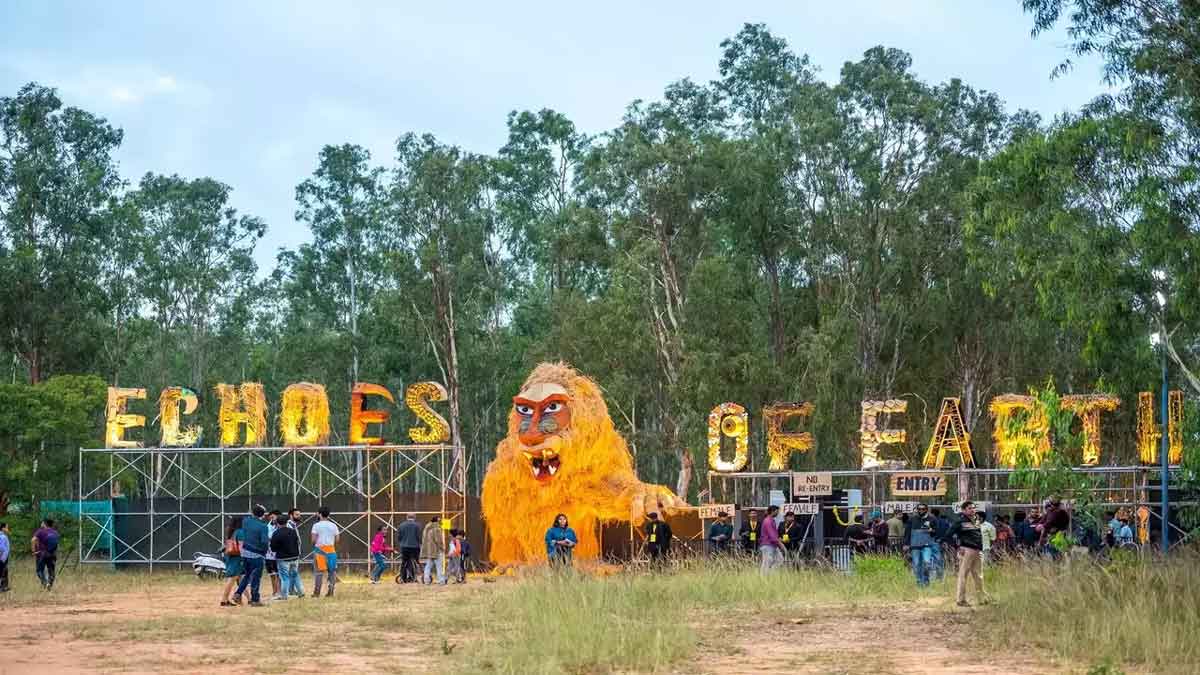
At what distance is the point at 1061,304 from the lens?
87.8 ft

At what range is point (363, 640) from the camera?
1809cm

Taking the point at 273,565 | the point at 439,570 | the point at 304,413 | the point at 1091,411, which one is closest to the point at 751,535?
the point at 439,570

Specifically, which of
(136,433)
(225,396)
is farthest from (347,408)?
(225,396)

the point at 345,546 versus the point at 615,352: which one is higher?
the point at 615,352

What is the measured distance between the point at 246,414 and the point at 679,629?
929 inches

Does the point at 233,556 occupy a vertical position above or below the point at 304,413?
below

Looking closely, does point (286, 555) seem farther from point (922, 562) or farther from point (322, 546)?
point (922, 562)

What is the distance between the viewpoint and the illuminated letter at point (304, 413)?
37.3m

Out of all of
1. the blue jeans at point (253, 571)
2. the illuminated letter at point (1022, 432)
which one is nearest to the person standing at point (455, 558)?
the blue jeans at point (253, 571)

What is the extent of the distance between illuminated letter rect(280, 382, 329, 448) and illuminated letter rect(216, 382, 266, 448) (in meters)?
1.14

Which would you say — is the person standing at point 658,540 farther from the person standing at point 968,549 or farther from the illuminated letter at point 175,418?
the illuminated letter at point 175,418

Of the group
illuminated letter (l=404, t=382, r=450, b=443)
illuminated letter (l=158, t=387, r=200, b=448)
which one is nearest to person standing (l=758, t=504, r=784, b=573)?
illuminated letter (l=404, t=382, r=450, b=443)

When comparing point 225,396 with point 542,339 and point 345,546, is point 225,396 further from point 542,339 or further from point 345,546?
point 542,339

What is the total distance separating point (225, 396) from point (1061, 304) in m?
20.5
